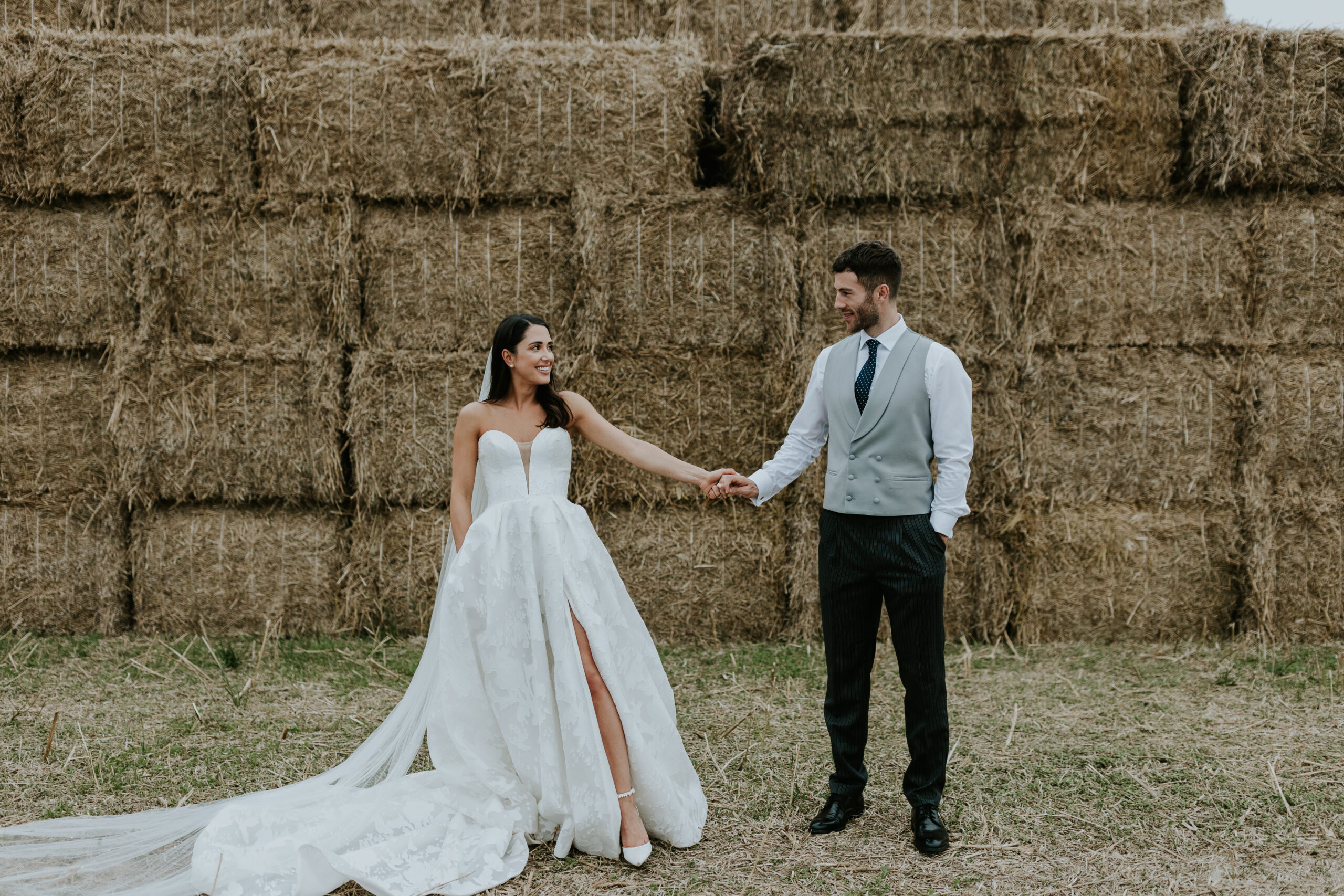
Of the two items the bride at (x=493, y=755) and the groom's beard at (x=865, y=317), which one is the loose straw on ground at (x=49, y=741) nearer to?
the bride at (x=493, y=755)

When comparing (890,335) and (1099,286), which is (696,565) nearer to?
(890,335)

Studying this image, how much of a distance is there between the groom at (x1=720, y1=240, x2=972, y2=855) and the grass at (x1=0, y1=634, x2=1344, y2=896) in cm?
29

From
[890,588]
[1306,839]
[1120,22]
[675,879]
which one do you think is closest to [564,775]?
[675,879]

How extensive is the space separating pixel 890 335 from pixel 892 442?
1.26ft

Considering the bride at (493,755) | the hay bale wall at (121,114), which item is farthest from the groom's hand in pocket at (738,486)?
the hay bale wall at (121,114)

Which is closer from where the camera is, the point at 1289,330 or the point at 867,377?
the point at 867,377

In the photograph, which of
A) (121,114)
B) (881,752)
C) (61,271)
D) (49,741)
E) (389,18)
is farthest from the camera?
(389,18)

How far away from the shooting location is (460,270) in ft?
18.7

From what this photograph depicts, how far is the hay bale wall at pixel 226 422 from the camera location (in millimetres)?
5664

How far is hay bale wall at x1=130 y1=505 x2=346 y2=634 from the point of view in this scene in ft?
18.9

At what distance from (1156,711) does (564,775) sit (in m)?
2.93

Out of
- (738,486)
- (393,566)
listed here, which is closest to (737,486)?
(738,486)

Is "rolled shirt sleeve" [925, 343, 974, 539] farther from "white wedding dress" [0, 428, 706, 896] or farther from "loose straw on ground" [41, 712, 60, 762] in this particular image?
"loose straw on ground" [41, 712, 60, 762]

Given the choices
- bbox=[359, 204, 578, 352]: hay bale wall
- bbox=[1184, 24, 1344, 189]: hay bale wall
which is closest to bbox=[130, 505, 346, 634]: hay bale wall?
bbox=[359, 204, 578, 352]: hay bale wall
